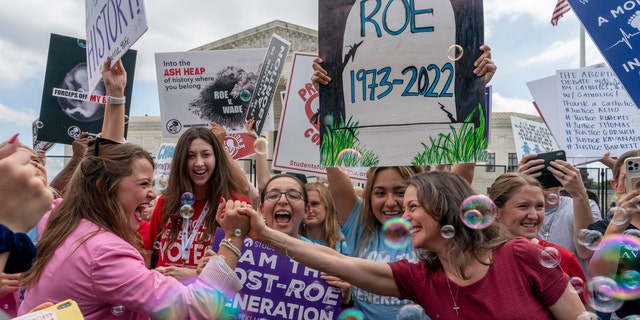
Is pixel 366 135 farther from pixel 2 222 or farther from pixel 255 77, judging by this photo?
pixel 255 77

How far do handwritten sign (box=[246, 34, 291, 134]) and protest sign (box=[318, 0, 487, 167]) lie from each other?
8.39 feet

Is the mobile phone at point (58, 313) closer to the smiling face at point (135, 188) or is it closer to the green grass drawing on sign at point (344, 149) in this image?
the smiling face at point (135, 188)

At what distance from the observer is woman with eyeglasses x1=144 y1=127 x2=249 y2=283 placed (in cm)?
285

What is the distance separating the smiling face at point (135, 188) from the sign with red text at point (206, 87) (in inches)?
134

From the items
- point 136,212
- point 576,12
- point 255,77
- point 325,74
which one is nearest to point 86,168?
point 136,212

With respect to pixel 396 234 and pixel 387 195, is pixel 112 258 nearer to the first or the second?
pixel 396 234

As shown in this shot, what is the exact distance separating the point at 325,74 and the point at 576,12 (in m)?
1.86

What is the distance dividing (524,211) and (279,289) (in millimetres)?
1391

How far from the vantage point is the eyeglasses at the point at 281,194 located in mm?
3015

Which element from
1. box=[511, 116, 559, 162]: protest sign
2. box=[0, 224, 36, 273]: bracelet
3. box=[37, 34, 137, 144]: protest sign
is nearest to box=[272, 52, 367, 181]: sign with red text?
box=[37, 34, 137, 144]: protest sign

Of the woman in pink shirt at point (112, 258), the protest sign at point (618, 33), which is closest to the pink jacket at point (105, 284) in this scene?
the woman in pink shirt at point (112, 258)

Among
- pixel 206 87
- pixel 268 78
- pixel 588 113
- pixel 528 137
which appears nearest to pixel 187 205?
pixel 268 78

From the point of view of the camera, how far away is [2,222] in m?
1.38

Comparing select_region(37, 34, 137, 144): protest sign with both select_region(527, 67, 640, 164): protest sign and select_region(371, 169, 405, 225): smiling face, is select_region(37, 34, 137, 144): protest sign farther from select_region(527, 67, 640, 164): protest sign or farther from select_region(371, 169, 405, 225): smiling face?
select_region(527, 67, 640, 164): protest sign
